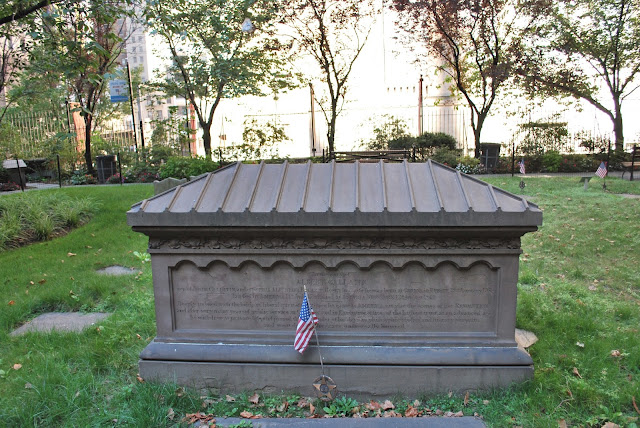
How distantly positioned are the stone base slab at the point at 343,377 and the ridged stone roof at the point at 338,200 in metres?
1.17

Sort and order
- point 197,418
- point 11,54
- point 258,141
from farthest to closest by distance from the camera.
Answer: point 258,141 → point 11,54 → point 197,418

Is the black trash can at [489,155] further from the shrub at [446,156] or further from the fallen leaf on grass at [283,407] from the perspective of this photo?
the fallen leaf on grass at [283,407]

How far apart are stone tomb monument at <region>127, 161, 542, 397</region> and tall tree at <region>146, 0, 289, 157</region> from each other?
13.2m

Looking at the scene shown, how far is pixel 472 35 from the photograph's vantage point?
65.7 feet

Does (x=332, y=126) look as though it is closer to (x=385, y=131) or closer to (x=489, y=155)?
(x=385, y=131)

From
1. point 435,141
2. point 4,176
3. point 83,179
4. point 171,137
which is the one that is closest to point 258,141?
point 171,137

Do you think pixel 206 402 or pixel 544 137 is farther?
pixel 544 137

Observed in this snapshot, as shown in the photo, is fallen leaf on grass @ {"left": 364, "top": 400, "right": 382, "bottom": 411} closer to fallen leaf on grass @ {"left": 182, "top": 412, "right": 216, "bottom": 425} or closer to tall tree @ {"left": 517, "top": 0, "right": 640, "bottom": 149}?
fallen leaf on grass @ {"left": 182, "top": 412, "right": 216, "bottom": 425}

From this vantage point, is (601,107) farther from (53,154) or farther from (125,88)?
(53,154)

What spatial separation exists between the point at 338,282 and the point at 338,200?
0.67 metres

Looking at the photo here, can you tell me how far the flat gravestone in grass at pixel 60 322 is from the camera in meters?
5.18

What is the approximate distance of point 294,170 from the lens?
4.08m

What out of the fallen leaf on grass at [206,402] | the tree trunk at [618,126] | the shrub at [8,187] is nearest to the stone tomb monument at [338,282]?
the fallen leaf on grass at [206,402]

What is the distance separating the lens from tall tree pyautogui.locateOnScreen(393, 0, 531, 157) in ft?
63.1
